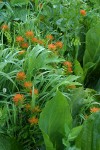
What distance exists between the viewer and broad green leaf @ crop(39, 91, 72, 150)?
2.11 m

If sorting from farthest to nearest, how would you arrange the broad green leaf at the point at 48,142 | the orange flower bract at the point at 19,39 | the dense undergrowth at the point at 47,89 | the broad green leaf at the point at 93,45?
the broad green leaf at the point at 93,45, the orange flower bract at the point at 19,39, the dense undergrowth at the point at 47,89, the broad green leaf at the point at 48,142

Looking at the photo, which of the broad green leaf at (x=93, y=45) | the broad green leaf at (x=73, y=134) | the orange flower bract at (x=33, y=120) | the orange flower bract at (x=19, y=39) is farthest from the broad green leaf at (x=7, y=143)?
the broad green leaf at (x=93, y=45)

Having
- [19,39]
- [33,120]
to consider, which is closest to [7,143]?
[33,120]

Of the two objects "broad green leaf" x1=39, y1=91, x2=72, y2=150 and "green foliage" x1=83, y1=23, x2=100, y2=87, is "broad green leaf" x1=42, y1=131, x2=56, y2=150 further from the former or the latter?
"green foliage" x1=83, y1=23, x2=100, y2=87

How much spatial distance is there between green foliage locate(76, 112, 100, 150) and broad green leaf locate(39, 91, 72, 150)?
3.7 inches

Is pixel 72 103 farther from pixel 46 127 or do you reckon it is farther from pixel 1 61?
pixel 1 61

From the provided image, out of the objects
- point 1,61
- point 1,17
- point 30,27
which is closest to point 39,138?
point 1,61

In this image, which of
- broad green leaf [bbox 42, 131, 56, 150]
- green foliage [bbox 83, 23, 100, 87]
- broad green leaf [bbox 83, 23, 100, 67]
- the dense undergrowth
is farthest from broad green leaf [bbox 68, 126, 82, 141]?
broad green leaf [bbox 83, 23, 100, 67]

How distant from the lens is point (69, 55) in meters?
3.12

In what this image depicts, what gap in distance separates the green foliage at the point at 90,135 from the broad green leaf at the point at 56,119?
0.31ft

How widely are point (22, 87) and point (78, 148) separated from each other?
0.55 metres

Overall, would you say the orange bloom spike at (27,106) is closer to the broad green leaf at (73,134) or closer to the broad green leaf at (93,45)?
the broad green leaf at (73,134)

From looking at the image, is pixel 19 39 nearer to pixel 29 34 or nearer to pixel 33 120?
pixel 29 34

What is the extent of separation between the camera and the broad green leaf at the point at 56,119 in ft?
6.92
